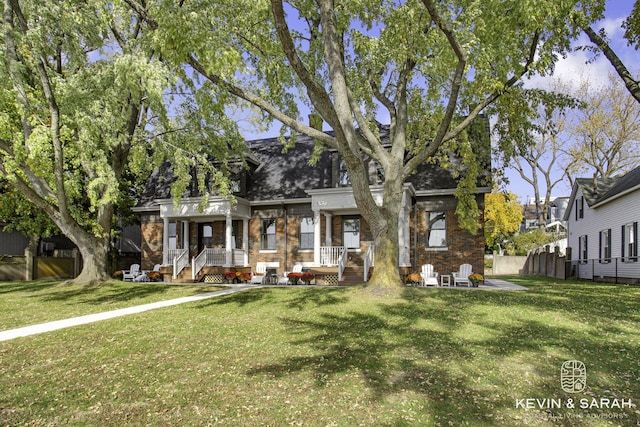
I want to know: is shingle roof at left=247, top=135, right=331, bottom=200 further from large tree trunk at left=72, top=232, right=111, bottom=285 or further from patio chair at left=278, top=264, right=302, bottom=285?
large tree trunk at left=72, top=232, right=111, bottom=285

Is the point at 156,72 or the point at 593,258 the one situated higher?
the point at 156,72

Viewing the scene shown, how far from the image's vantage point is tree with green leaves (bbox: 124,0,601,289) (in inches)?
348

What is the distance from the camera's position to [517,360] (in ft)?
18.5

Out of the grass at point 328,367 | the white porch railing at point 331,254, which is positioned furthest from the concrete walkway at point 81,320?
the white porch railing at point 331,254

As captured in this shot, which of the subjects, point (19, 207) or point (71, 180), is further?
point (19, 207)

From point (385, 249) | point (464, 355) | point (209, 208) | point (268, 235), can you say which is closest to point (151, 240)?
point (209, 208)

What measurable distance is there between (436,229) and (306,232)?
20.4 ft

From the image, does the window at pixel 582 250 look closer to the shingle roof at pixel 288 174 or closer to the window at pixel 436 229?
the window at pixel 436 229

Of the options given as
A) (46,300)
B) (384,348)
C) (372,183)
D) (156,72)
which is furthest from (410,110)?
(46,300)

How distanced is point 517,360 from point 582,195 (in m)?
24.1

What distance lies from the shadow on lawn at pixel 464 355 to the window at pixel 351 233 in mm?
10220

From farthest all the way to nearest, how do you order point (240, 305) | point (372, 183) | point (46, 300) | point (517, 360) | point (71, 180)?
point (372, 183), point (71, 180), point (46, 300), point (240, 305), point (517, 360)

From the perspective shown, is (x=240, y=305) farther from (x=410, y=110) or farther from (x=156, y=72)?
(x=410, y=110)

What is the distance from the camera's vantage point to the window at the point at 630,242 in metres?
18.3
